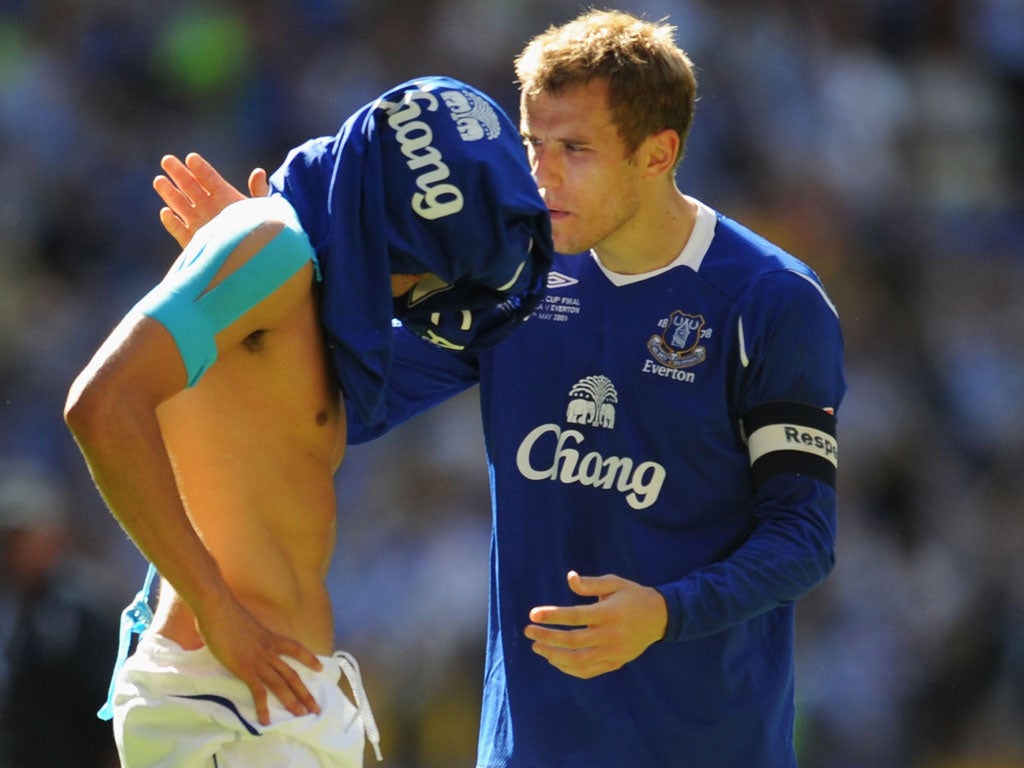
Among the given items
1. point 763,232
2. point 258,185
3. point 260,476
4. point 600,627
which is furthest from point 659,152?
point 763,232

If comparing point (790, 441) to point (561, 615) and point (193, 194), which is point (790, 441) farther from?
point (193, 194)

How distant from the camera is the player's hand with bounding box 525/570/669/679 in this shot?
305 cm

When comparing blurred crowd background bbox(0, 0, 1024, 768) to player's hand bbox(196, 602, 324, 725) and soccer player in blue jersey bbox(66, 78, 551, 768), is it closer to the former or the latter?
soccer player in blue jersey bbox(66, 78, 551, 768)

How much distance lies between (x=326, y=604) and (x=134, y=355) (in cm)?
71

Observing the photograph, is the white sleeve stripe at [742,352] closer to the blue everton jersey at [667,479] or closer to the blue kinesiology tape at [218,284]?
the blue everton jersey at [667,479]

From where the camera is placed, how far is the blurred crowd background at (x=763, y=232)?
7.49 metres

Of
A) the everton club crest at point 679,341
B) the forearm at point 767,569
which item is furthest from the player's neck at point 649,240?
the forearm at point 767,569

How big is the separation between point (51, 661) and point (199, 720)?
374 centimetres

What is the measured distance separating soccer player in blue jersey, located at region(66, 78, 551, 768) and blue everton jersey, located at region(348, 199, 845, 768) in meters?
0.62

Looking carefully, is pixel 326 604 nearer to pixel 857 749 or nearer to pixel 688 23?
pixel 857 749

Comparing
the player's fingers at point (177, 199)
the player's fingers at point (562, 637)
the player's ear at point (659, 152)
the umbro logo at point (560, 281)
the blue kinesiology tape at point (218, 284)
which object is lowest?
the player's fingers at point (562, 637)

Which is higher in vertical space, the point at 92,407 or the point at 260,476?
the point at 92,407

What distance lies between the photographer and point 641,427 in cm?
364

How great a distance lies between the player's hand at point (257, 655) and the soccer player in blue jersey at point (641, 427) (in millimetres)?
784
